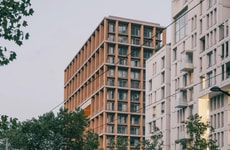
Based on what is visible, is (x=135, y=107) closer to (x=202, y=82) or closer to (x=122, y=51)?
(x=122, y=51)

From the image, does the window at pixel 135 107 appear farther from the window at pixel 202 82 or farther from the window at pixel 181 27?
the window at pixel 202 82

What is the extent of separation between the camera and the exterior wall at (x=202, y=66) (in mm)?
67000

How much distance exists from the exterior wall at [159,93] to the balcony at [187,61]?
8921mm

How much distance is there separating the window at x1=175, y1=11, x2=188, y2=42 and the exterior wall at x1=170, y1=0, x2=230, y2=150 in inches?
5.3

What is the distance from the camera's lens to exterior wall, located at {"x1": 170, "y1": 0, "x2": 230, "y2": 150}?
67000 millimetres

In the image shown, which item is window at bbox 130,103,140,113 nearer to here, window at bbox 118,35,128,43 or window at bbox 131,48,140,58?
window at bbox 131,48,140,58

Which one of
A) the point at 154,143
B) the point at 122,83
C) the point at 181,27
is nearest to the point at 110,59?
the point at 122,83

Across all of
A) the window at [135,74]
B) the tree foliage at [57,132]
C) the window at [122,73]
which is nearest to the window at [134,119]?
the window at [135,74]

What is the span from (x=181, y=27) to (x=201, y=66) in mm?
10089

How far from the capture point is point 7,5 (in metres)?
13.5

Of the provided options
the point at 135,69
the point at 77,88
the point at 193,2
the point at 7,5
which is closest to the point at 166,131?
the point at 193,2

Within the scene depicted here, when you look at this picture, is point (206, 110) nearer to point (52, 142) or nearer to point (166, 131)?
point (166, 131)

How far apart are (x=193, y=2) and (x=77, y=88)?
60593mm

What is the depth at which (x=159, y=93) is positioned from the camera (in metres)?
88.9
